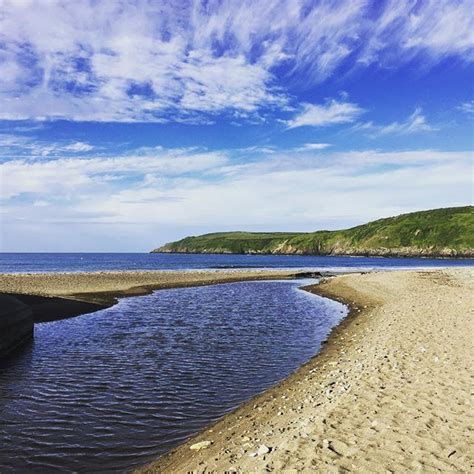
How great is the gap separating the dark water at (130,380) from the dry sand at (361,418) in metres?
1.36

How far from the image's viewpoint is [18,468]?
33.1 ft

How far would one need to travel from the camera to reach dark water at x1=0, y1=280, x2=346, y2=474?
11.3 metres

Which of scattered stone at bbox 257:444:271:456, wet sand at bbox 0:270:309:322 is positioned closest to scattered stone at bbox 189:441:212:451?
scattered stone at bbox 257:444:271:456

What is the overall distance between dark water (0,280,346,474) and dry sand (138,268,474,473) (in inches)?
53.5

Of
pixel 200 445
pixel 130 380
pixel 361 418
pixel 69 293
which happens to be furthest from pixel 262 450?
pixel 69 293

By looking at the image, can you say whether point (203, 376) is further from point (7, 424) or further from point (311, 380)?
point (7, 424)

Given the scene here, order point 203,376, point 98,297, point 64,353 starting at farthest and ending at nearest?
point 98,297 → point 64,353 → point 203,376

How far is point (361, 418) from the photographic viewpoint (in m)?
10.8

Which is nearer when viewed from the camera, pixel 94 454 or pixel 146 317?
pixel 94 454

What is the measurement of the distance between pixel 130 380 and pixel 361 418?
956cm

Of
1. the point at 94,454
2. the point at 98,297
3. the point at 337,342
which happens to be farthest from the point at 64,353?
the point at 98,297

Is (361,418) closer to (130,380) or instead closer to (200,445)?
(200,445)

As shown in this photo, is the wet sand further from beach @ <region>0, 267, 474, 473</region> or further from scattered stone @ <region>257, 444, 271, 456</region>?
scattered stone @ <region>257, 444, 271, 456</region>

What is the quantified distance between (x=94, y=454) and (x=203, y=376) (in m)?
6.98
